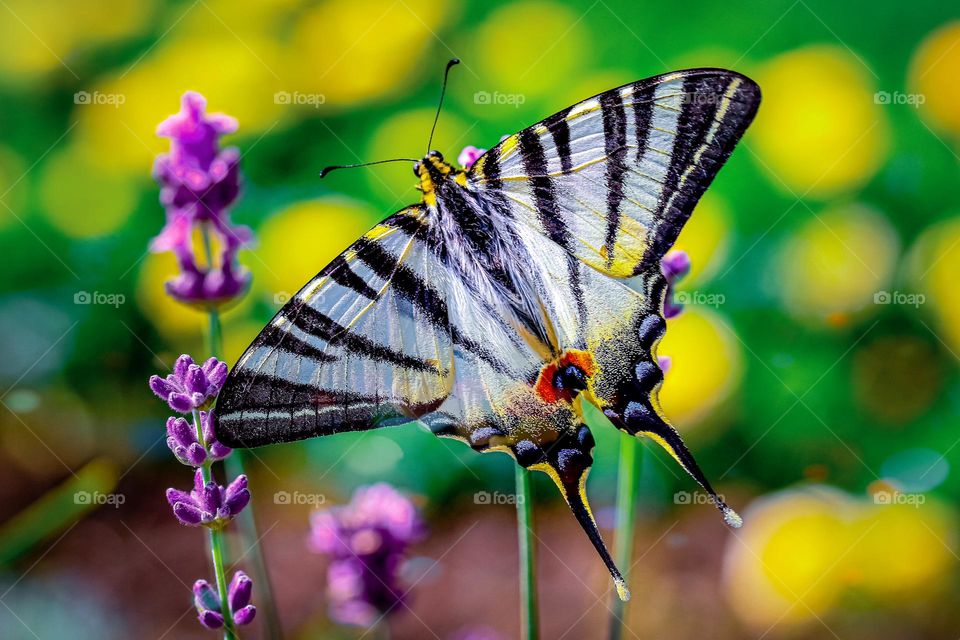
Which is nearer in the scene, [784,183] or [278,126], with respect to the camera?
[784,183]

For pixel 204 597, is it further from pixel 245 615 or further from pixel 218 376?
pixel 218 376

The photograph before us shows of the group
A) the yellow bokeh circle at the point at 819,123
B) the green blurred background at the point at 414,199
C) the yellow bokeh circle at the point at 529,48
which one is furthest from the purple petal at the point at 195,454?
the yellow bokeh circle at the point at 819,123

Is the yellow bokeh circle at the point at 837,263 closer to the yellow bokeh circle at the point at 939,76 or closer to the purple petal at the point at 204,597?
the yellow bokeh circle at the point at 939,76

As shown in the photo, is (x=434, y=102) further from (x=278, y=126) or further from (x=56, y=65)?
(x=56, y=65)

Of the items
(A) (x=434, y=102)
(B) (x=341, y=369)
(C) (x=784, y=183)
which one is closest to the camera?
(B) (x=341, y=369)

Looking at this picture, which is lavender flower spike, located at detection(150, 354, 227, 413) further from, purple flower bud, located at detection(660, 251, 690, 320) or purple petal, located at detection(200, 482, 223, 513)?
purple flower bud, located at detection(660, 251, 690, 320)

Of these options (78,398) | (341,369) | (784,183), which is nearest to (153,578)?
(78,398)

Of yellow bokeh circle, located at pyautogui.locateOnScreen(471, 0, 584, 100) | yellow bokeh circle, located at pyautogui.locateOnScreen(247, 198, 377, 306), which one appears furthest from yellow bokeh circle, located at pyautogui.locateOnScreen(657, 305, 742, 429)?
yellow bokeh circle, located at pyautogui.locateOnScreen(247, 198, 377, 306)
